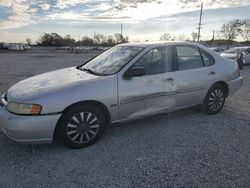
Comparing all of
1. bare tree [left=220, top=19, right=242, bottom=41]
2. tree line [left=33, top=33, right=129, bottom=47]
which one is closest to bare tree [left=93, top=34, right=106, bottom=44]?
tree line [left=33, top=33, right=129, bottom=47]

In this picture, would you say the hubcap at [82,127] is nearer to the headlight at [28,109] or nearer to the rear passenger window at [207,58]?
the headlight at [28,109]

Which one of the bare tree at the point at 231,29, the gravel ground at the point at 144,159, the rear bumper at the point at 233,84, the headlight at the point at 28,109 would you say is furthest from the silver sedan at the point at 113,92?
the bare tree at the point at 231,29

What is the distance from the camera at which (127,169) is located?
3178mm

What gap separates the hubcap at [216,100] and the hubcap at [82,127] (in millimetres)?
2600

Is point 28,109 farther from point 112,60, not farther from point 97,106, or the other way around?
point 112,60

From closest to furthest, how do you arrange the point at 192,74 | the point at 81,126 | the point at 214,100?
the point at 81,126 < the point at 192,74 < the point at 214,100

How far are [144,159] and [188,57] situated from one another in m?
2.33

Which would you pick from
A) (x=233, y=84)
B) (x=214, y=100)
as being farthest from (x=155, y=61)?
(x=233, y=84)

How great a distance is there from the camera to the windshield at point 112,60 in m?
4.16

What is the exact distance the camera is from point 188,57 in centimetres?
480

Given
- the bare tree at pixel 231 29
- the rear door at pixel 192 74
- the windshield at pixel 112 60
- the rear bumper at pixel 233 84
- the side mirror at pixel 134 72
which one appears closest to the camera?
the side mirror at pixel 134 72

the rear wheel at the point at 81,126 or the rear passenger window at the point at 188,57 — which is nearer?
the rear wheel at the point at 81,126

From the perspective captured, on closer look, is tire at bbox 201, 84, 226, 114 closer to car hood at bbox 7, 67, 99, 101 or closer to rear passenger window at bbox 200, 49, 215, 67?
rear passenger window at bbox 200, 49, 215, 67

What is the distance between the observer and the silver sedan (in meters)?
3.40
